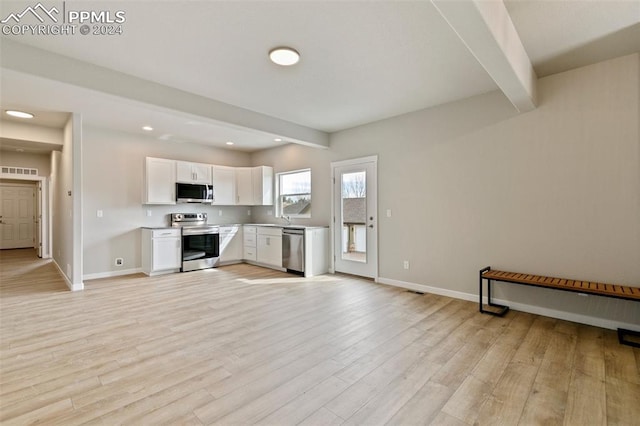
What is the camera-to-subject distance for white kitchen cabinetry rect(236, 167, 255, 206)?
6840mm

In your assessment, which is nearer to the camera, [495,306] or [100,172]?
[495,306]

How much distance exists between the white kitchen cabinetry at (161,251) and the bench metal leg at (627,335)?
20.6ft

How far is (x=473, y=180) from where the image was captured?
12.5 feet

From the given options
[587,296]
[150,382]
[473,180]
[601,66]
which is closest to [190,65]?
[150,382]

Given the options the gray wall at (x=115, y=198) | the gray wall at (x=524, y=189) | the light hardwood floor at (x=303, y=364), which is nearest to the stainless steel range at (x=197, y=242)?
the gray wall at (x=115, y=198)

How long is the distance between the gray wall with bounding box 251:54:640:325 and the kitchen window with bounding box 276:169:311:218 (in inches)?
73.0

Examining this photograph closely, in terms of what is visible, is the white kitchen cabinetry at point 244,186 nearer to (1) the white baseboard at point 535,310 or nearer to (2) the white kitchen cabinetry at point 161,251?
(2) the white kitchen cabinetry at point 161,251

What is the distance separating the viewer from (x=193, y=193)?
20.1 feet

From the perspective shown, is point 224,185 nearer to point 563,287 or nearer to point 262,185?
point 262,185

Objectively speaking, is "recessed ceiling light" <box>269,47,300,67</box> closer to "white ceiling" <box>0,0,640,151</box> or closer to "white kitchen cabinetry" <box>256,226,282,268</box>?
"white ceiling" <box>0,0,640,151</box>

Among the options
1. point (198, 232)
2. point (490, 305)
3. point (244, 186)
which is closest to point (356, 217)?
point (490, 305)

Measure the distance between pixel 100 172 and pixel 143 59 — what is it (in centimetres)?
346

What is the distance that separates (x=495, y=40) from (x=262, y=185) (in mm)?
5372

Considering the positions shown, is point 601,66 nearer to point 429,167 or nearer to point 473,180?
point 473,180
